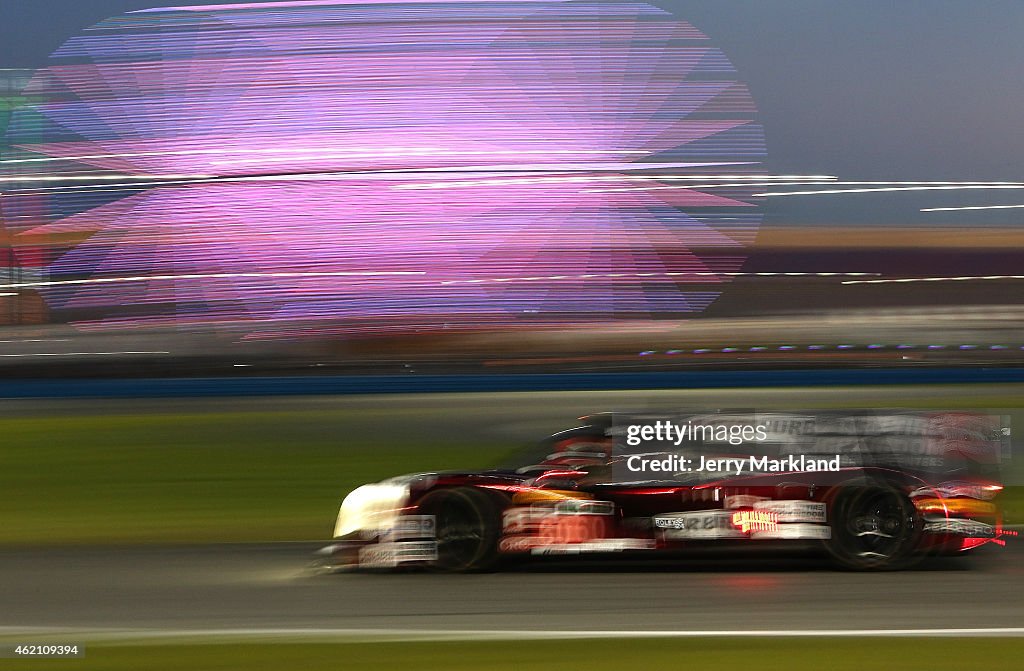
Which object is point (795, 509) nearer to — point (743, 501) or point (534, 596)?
point (743, 501)

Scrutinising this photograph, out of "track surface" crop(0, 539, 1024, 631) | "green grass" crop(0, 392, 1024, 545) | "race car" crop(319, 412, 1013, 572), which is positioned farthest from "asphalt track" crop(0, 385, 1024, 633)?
"green grass" crop(0, 392, 1024, 545)

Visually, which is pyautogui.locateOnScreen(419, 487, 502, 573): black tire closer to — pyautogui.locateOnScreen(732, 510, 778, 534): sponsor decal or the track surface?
the track surface

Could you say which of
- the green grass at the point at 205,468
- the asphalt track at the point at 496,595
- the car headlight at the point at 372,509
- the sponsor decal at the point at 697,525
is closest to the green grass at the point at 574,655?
the asphalt track at the point at 496,595

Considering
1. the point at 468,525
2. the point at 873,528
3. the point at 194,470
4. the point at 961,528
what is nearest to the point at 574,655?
the point at 468,525

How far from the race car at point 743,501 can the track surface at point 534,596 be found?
18cm

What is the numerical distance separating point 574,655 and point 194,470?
11.3 metres

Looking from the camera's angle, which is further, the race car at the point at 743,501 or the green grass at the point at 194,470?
the green grass at the point at 194,470

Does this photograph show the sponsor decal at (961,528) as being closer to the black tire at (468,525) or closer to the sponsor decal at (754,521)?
the sponsor decal at (754,521)

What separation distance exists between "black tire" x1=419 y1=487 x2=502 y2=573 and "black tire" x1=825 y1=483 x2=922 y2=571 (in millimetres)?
1934

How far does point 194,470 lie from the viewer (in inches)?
613

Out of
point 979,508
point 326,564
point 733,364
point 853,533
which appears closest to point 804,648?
point 853,533

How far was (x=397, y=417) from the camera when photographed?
67.1ft

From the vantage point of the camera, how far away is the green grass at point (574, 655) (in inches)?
197

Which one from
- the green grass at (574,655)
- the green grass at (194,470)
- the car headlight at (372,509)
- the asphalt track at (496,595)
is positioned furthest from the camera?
the green grass at (194,470)
